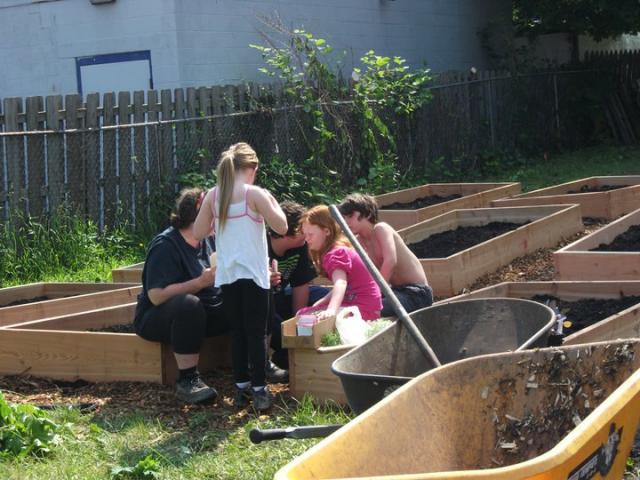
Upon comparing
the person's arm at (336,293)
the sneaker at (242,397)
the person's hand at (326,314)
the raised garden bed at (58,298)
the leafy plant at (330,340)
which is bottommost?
the sneaker at (242,397)

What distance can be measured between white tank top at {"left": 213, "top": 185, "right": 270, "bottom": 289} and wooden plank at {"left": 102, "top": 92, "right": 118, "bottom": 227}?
5987 millimetres

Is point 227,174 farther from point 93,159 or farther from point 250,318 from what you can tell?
point 93,159

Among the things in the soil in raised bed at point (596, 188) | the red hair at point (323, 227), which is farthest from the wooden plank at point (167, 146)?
the red hair at point (323, 227)

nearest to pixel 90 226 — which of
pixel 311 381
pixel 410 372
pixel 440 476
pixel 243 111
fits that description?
pixel 243 111

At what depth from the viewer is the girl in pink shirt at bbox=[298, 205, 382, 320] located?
21.8 ft

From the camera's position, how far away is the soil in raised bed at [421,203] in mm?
13070

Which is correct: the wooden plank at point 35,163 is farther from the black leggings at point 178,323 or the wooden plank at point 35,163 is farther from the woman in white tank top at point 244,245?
the woman in white tank top at point 244,245

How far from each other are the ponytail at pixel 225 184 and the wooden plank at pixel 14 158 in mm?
5389

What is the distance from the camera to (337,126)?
14.8 meters

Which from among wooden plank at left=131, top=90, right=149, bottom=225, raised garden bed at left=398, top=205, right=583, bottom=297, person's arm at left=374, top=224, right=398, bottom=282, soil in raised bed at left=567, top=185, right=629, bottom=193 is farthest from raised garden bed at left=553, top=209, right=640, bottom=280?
wooden plank at left=131, top=90, right=149, bottom=225

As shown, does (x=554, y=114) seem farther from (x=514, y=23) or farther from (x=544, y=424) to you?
(x=544, y=424)

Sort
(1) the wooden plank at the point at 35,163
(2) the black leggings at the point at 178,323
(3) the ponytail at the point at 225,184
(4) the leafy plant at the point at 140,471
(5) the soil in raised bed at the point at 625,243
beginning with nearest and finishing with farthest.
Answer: (4) the leafy plant at the point at 140,471 < (3) the ponytail at the point at 225,184 < (2) the black leggings at the point at 178,323 < (5) the soil in raised bed at the point at 625,243 < (1) the wooden plank at the point at 35,163

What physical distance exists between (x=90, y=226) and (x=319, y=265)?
5279 mm

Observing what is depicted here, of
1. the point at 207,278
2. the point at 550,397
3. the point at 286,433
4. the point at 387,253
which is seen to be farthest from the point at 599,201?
the point at 286,433
